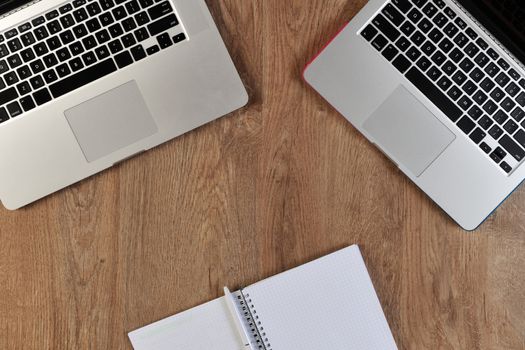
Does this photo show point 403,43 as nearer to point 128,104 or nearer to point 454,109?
point 454,109

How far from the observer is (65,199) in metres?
0.88

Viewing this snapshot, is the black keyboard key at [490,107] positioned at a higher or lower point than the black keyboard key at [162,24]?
higher

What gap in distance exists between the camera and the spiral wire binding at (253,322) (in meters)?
0.86

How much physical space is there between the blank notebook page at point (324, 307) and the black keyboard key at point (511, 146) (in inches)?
10.4

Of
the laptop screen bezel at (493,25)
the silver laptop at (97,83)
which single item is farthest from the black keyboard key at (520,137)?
the silver laptop at (97,83)

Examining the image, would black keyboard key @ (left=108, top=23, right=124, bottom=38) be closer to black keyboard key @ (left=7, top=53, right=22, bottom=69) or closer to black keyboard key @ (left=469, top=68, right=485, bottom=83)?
black keyboard key @ (left=7, top=53, right=22, bottom=69)

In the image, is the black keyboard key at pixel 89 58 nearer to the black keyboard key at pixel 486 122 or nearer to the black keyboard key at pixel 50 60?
the black keyboard key at pixel 50 60

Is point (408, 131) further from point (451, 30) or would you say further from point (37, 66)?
point (37, 66)

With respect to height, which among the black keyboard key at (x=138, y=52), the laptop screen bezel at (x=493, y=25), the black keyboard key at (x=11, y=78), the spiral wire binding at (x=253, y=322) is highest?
the laptop screen bezel at (x=493, y=25)

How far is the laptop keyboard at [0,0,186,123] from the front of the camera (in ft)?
2.68

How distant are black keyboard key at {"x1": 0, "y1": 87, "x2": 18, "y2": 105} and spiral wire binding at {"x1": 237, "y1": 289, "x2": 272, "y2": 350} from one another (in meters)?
0.44

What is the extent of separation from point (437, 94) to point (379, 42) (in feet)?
0.38

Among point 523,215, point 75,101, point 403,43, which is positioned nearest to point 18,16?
point 75,101

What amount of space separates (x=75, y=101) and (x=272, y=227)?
0.35 meters
